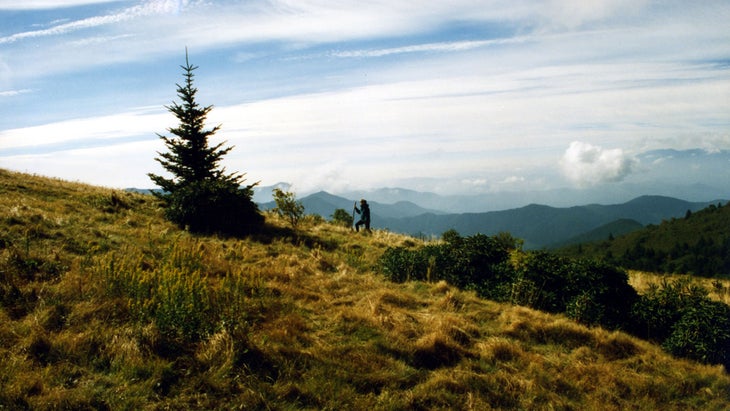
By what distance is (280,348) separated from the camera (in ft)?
20.4

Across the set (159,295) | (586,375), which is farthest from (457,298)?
(159,295)

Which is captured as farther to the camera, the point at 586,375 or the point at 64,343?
the point at 586,375

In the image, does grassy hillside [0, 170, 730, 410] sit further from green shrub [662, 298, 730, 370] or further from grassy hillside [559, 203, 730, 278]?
grassy hillside [559, 203, 730, 278]

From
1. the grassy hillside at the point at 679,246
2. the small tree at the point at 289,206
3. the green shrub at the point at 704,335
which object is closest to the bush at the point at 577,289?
the green shrub at the point at 704,335

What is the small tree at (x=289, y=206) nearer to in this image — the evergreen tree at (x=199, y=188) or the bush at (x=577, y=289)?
the evergreen tree at (x=199, y=188)

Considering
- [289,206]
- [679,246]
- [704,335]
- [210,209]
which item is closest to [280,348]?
[704,335]

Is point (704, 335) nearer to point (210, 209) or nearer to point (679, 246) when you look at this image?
point (210, 209)

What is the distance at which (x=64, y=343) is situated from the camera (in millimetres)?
5605

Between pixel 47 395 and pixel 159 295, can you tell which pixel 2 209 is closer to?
pixel 159 295

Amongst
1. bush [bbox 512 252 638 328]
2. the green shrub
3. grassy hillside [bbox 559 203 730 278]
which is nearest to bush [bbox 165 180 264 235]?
bush [bbox 512 252 638 328]

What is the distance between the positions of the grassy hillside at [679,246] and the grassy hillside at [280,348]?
99221 mm

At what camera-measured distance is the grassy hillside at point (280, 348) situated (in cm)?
521

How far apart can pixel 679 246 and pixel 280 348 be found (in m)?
148

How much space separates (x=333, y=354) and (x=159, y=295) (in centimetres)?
323
